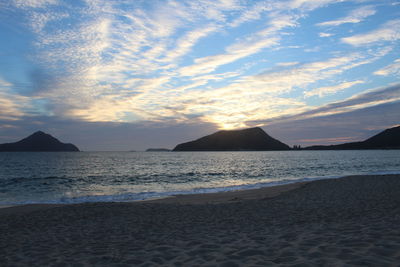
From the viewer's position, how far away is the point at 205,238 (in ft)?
25.9

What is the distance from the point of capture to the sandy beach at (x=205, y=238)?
5798mm

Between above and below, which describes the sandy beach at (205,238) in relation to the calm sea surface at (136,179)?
above

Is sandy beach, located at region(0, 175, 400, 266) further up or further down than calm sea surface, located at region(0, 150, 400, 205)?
further up

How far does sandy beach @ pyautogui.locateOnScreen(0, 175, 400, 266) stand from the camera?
5.80m

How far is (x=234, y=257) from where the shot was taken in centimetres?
598

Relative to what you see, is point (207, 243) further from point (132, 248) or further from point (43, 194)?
point (43, 194)

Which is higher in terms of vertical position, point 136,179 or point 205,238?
point 205,238

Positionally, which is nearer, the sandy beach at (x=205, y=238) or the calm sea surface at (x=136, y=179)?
the sandy beach at (x=205, y=238)

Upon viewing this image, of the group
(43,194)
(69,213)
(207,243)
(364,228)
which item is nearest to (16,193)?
(43,194)

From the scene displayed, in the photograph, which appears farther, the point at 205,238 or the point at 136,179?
the point at 136,179

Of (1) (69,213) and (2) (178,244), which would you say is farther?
(1) (69,213)

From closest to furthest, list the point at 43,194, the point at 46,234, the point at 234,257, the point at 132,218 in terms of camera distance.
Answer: the point at 234,257 → the point at 46,234 → the point at 132,218 → the point at 43,194

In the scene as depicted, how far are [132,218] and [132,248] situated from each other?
15.7 ft

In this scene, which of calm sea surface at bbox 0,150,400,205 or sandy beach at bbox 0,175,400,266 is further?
calm sea surface at bbox 0,150,400,205
